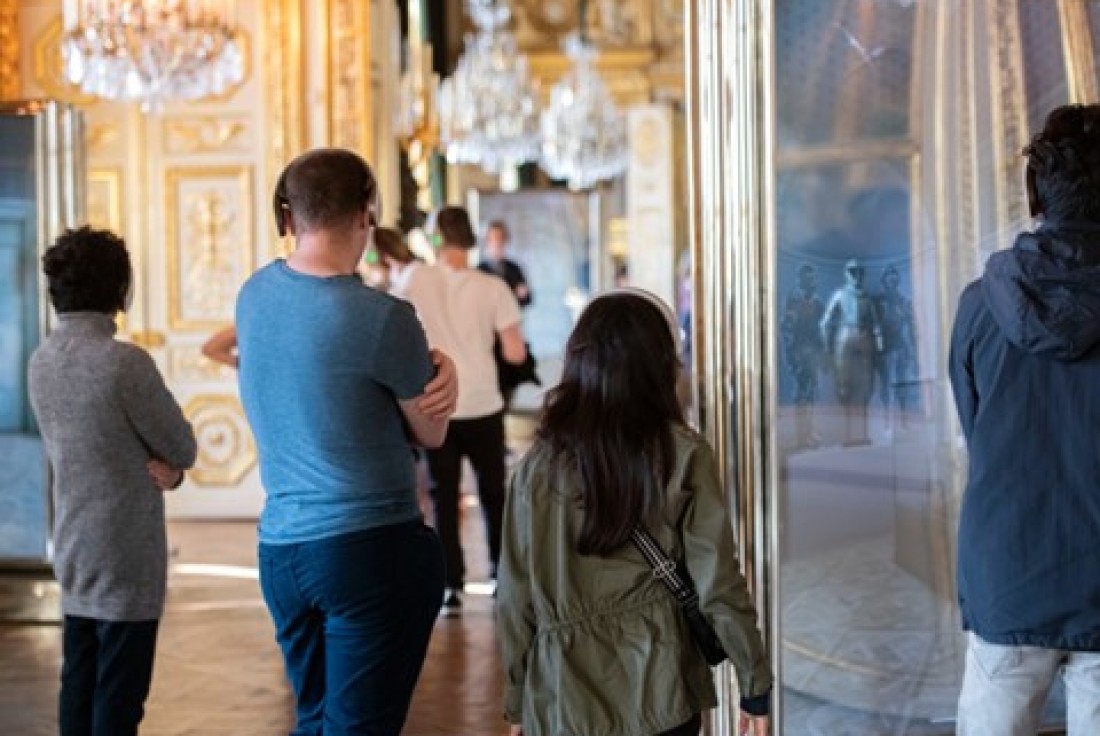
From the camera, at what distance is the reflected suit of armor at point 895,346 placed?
177 inches

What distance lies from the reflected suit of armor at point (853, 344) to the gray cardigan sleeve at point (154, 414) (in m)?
1.54

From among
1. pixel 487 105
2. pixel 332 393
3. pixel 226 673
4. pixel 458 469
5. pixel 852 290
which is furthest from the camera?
pixel 487 105

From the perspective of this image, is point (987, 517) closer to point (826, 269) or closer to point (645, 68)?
point (826, 269)

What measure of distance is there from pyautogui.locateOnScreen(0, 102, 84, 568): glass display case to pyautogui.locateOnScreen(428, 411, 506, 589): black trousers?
154 centimetres

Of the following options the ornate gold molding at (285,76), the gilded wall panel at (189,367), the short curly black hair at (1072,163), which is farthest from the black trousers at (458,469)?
the short curly black hair at (1072,163)

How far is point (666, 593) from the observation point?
2.90 metres

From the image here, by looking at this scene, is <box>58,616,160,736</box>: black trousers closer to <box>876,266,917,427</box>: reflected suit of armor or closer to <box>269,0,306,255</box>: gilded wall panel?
<box>876,266,917,427</box>: reflected suit of armor

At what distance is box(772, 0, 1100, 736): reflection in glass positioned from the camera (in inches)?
171

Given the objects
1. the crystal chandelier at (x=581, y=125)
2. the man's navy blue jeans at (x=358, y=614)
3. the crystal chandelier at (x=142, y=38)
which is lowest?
the man's navy blue jeans at (x=358, y=614)

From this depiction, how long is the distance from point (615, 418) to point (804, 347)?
156 centimetres

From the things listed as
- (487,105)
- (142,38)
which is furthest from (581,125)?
(142,38)

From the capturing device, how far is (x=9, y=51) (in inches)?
401

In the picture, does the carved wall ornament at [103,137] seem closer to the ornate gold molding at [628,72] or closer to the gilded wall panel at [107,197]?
the gilded wall panel at [107,197]

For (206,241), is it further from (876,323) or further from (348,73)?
(876,323)
